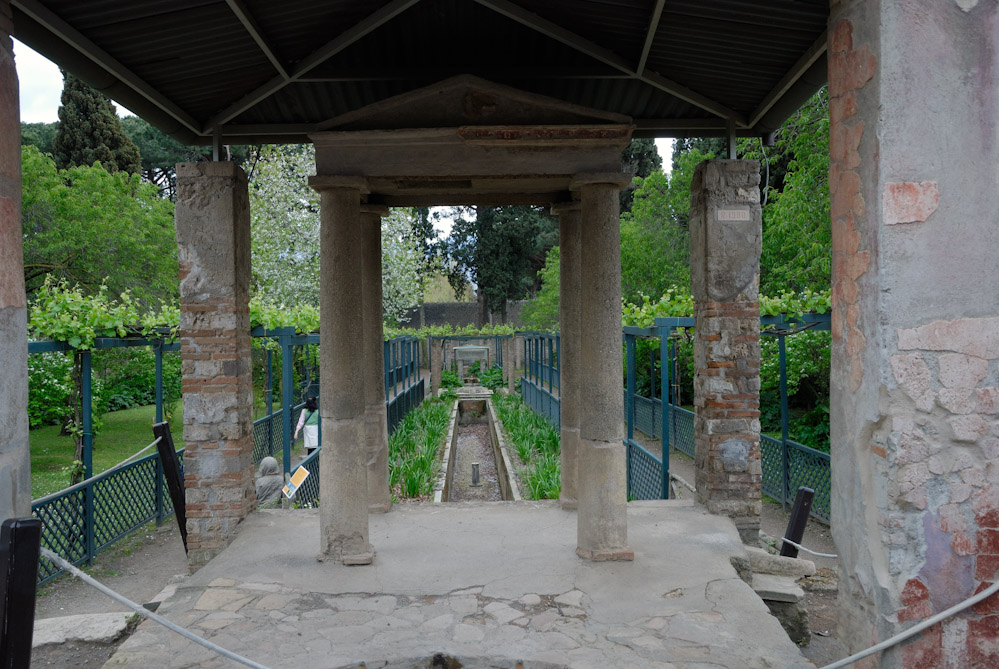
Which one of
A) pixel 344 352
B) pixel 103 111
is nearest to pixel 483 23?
pixel 344 352

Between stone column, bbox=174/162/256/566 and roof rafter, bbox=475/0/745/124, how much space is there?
2.63 m

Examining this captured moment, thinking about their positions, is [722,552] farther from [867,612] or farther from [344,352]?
[344,352]

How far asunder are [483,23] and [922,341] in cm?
360

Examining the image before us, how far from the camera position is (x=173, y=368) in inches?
672

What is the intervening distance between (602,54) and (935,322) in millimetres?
3187

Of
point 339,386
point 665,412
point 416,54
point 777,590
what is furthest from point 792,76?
point 665,412

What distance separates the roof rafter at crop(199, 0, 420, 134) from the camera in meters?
4.33

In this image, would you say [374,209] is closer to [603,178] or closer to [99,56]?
[603,178]

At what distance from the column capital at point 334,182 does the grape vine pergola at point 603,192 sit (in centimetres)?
2

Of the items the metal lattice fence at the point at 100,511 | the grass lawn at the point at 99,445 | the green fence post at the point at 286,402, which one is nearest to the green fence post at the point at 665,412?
the green fence post at the point at 286,402

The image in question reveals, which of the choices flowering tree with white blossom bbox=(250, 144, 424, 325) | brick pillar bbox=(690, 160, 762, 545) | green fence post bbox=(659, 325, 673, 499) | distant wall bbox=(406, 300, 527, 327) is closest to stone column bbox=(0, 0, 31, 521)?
brick pillar bbox=(690, 160, 762, 545)

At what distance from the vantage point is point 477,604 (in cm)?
407

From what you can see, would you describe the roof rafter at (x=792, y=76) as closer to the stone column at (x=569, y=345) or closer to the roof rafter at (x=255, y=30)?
the stone column at (x=569, y=345)

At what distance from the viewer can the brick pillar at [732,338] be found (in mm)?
5598
